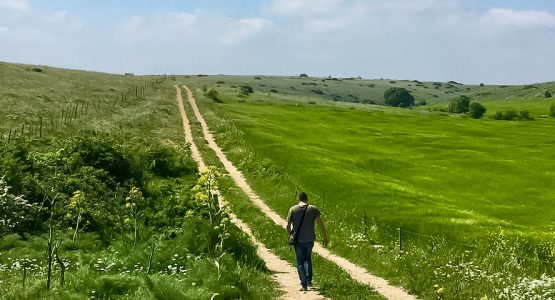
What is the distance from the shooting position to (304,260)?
61.3 feet

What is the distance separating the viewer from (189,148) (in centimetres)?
5466

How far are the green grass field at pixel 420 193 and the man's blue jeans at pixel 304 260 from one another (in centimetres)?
395

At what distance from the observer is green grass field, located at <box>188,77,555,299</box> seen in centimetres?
2269

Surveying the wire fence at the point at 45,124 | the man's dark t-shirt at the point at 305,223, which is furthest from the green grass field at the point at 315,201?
the man's dark t-shirt at the point at 305,223

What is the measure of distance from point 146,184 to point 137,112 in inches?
1870

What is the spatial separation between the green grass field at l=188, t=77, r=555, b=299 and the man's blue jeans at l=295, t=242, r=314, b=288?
3.95 metres

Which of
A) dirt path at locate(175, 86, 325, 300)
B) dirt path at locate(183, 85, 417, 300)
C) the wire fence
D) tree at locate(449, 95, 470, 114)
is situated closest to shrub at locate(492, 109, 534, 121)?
tree at locate(449, 95, 470, 114)

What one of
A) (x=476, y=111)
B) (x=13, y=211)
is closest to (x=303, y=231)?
(x=13, y=211)

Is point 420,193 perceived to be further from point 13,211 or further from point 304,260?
point 13,211

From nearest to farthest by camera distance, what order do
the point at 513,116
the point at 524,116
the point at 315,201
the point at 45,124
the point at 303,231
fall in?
the point at 303,231, the point at 315,201, the point at 45,124, the point at 524,116, the point at 513,116

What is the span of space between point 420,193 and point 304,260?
2823 cm

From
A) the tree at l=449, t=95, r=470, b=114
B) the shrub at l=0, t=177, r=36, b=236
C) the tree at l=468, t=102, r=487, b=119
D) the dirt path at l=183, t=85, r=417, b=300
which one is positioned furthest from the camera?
the tree at l=449, t=95, r=470, b=114

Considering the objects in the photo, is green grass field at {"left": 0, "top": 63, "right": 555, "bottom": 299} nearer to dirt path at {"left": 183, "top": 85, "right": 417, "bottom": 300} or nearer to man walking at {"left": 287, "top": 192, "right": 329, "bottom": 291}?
dirt path at {"left": 183, "top": 85, "right": 417, "bottom": 300}

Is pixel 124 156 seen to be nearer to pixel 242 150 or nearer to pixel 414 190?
pixel 242 150
